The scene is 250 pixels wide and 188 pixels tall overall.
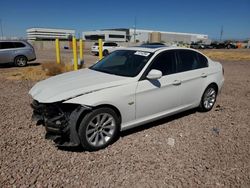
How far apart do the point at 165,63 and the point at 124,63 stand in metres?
0.80

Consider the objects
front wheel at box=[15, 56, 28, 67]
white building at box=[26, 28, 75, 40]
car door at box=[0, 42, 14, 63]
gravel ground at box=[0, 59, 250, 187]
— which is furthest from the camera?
white building at box=[26, 28, 75, 40]

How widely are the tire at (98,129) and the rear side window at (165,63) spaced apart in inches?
47.9

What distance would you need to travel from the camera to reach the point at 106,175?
304 centimetres

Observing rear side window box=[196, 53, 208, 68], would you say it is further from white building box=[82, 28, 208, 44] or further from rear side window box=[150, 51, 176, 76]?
white building box=[82, 28, 208, 44]

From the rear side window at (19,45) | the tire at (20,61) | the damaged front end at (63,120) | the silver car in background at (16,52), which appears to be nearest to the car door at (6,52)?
the silver car in background at (16,52)

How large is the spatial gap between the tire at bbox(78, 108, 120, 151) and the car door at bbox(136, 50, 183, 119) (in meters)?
0.51

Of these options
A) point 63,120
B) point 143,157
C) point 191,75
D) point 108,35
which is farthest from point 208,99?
point 108,35

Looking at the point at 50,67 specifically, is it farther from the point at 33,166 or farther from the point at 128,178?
the point at 128,178

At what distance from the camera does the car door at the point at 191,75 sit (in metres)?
4.64

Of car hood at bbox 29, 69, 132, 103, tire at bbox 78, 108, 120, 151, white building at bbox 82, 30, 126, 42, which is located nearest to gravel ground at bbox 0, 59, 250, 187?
tire at bbox 78, 108, 120, 151

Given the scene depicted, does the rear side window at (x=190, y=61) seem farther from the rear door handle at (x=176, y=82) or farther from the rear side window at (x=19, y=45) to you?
the rear side window at (x=19, y=45)

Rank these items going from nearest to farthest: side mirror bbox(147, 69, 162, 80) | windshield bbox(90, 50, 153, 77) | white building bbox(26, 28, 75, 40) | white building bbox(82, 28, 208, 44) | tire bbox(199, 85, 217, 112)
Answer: side mirror bbox(147, 69, 162, 80) → windshield bbox(90, 50, 153, 77) → tire bbox(199, 85, 217, 112) → white building bbox(82, 28, 208, 44) → white building bbox(26, 28, 75, 40)

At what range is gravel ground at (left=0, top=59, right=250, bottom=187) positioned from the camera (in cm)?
294

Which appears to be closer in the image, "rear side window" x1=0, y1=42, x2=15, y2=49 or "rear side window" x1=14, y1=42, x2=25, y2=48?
"rear side window" x1=0, y1=42, x2=15, y2=49
